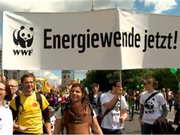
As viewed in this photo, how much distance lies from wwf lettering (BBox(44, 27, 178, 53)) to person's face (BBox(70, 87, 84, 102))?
108cm

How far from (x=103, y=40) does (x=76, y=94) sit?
1.21 m

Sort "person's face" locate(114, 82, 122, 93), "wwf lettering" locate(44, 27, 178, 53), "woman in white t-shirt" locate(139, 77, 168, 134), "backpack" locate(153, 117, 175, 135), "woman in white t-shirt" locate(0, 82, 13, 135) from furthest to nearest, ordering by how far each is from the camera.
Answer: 1. "woman in white t-shirt" locate(139, 77, 168, 134)
2. "backpack" locate(153, 117, 175, 135)
3. "person's face" locate(114, 82, 122, 93)
4. "wwf lettering" locate(44, 27, 178, 53)
5. "woman in white t-shirt" locate(0, 82, 13, 135)

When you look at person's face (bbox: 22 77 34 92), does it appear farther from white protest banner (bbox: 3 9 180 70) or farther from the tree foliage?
the tree foliage

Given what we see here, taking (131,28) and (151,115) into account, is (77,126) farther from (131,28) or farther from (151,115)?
(151,115)

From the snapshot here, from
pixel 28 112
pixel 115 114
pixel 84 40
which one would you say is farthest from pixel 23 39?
pixel 115 114

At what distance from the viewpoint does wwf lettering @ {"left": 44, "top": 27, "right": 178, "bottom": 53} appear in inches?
163

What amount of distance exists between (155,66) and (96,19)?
1147mm

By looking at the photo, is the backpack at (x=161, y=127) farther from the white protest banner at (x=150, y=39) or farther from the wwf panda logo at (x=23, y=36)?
the wwf panda logo at (x=23, y=36)

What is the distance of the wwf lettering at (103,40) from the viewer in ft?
13.6

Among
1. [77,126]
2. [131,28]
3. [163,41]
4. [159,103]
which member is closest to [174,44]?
[163,41]

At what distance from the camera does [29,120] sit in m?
3.91

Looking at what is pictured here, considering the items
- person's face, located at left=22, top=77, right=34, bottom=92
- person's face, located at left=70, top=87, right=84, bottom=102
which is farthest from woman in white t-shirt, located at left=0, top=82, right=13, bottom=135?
person's face, located at left=22, top=77, right=34, bottom=92

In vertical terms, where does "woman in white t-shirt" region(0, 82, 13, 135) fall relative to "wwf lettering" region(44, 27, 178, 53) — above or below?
below

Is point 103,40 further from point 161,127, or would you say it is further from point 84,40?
point 161,127
